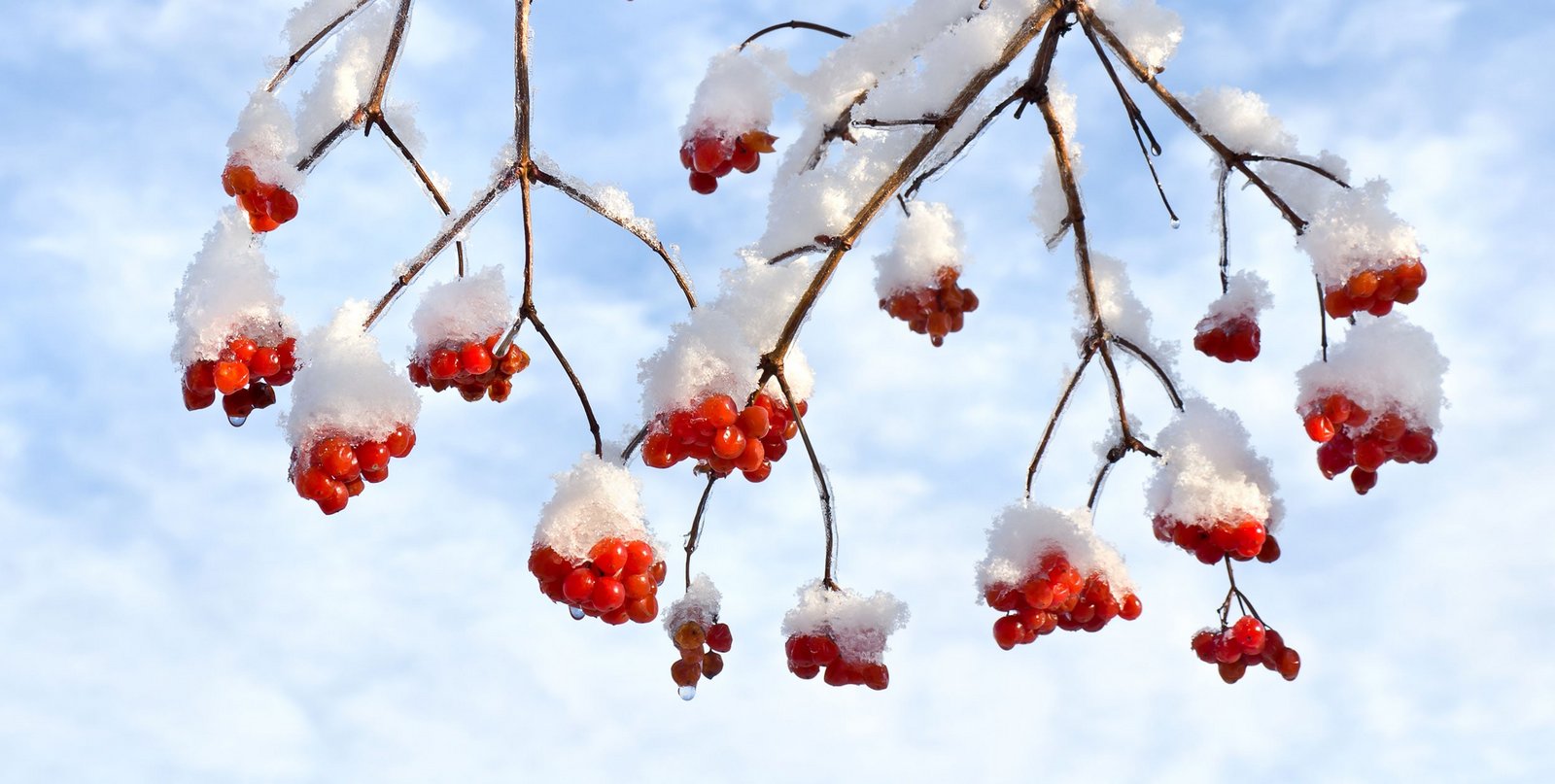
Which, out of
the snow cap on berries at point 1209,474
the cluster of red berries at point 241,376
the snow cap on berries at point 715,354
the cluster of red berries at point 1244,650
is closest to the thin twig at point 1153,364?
the snow cap on berries at point 1209,474

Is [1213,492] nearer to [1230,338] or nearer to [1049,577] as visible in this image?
[1049,577]

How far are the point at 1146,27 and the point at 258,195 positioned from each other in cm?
157

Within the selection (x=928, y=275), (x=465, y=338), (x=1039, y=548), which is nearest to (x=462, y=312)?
(x=465, y=338)

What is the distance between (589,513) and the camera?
1802 millimetres

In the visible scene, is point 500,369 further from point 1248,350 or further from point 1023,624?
point 1248,350

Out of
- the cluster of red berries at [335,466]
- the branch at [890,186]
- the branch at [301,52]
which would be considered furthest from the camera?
the branch at [301,52]

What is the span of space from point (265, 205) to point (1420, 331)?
1.90m

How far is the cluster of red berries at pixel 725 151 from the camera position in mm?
2182

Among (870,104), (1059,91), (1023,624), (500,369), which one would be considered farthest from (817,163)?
(1023,624)

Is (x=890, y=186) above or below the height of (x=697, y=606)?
above

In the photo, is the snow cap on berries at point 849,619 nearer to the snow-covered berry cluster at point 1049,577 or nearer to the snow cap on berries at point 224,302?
the snow-covered berry cluster at point 1049,577

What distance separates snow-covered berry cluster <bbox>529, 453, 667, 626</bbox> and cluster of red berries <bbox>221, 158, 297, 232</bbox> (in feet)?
2.22

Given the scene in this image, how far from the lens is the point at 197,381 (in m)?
1.84

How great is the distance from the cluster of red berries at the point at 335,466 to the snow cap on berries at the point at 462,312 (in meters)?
0.20
